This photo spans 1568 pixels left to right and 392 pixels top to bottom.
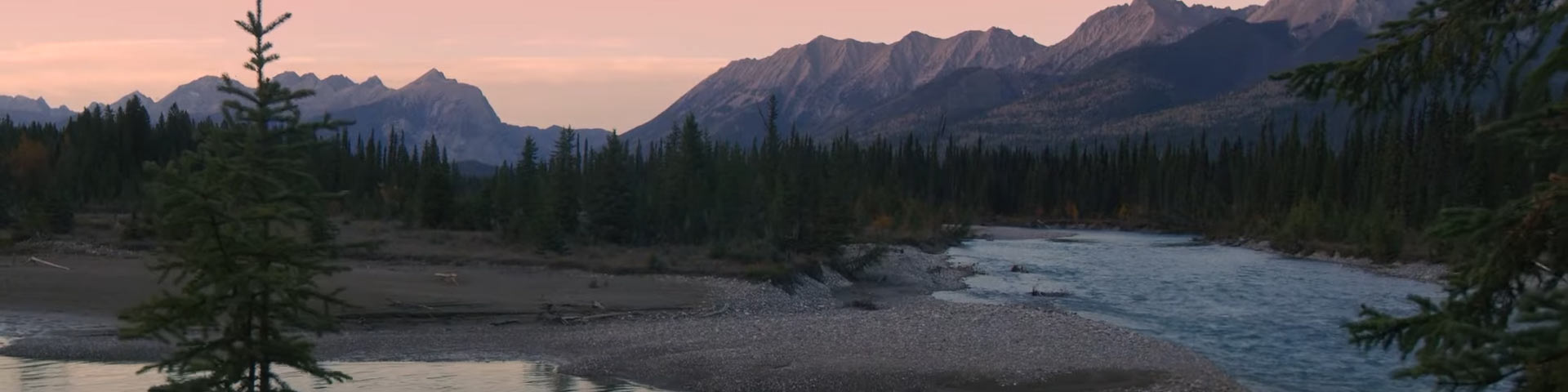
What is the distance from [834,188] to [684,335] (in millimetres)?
40984

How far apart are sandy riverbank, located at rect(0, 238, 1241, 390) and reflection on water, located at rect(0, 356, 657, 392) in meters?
0.92

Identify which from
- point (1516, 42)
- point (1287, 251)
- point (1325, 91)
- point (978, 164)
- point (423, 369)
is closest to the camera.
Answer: point (1516, 42)

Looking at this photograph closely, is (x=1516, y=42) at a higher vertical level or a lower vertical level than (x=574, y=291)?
higher

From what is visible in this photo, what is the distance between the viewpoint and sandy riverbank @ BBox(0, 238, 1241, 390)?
2509 cm

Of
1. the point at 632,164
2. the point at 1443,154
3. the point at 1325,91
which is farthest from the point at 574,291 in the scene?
the point at 632,164

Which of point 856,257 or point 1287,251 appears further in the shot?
point 1287,251

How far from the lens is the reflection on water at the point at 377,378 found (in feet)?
72.7

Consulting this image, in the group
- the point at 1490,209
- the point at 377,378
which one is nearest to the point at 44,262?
the point at 377,378

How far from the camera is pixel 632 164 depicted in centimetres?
13175

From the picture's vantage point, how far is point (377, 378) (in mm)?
24062

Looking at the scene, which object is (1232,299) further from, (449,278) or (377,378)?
(377,378)

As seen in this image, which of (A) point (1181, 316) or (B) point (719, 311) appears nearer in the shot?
(B) point (719, 311)

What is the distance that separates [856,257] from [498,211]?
18915 millimetres

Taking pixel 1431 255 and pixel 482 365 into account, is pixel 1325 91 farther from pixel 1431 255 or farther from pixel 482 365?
pixel 1431 255
